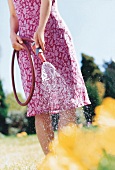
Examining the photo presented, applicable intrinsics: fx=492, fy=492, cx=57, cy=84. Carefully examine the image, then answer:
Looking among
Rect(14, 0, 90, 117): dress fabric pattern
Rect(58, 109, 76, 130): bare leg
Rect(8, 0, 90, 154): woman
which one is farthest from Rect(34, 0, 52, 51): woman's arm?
Rect(58, 109, 76, 130): bare leg

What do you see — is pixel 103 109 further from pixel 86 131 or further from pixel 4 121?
pixel 4 121

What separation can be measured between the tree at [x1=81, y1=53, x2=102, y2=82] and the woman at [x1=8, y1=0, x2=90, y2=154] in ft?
20.7

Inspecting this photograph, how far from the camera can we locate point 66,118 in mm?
1983

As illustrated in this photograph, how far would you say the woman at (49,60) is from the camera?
204 centimetres

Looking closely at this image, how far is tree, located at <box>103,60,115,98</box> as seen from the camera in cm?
750

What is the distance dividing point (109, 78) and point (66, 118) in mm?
6072

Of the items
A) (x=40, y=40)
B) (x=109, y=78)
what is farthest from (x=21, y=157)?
(x=109, y=78)

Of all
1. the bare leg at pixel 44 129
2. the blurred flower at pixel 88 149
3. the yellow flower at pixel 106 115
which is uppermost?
the yellow flower at pixel 106 115

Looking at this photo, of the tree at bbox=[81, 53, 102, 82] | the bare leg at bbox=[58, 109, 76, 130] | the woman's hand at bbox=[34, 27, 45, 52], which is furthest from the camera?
the tree at bbox=[81, 53, 102, 82]

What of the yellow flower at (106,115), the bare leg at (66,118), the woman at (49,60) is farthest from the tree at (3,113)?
the yellow flower at (106,115)

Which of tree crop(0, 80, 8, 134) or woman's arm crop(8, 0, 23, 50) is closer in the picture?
woman's arm crop(8, 0, 23, 50)

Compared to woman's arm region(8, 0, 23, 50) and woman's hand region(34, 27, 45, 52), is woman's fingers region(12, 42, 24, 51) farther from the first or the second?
woman's hand region(34, 27, 45, 52)

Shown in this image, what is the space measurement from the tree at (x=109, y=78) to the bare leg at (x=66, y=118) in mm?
5385

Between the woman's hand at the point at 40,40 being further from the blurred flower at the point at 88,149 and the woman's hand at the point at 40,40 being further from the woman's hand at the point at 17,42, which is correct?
the blurred flower at the point at 88,149
